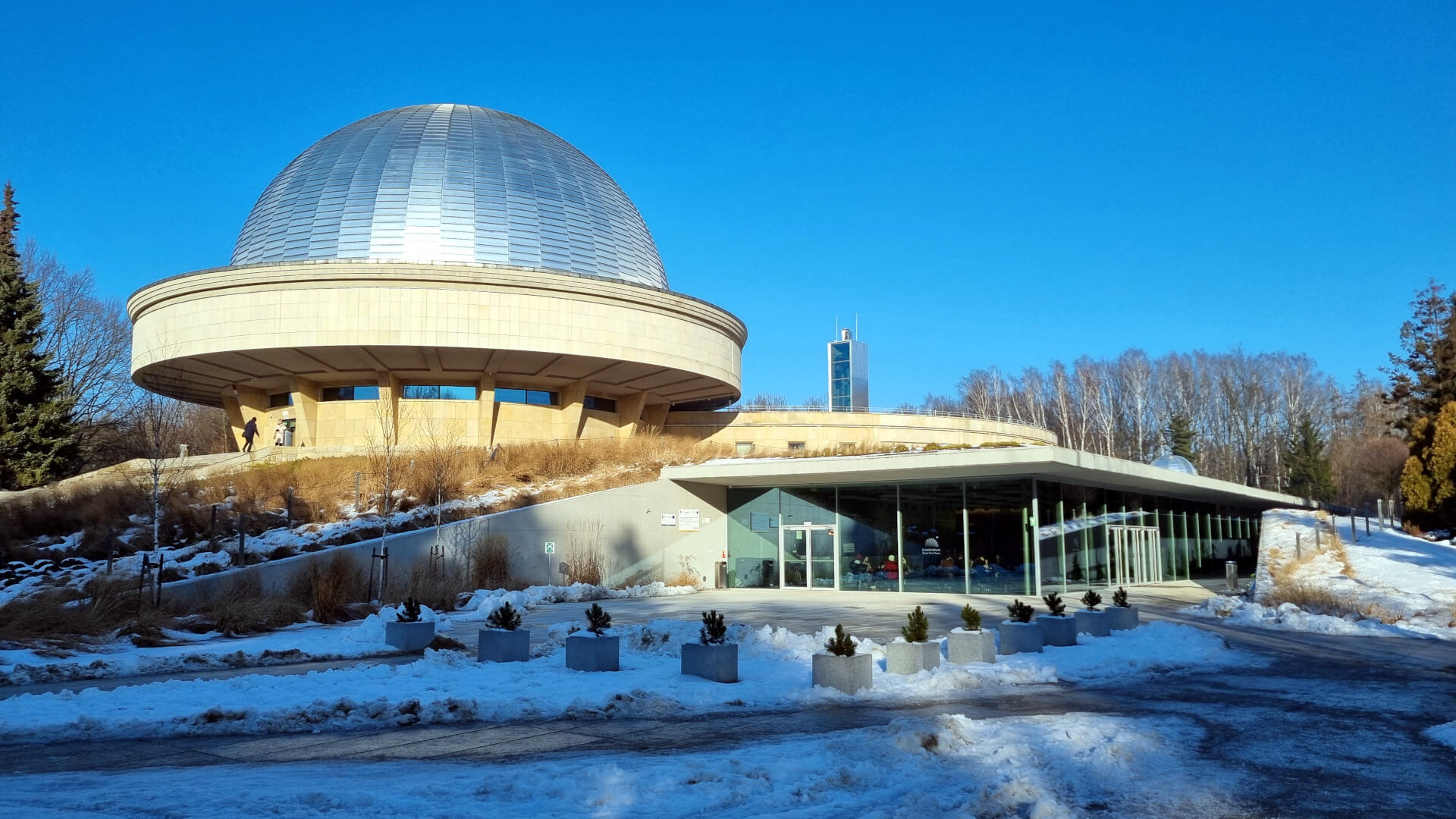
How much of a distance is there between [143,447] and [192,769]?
145ft

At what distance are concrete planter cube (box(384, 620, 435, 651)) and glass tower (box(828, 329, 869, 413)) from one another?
6957 centimetres

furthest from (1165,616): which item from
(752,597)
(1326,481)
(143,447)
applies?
(1326,481)

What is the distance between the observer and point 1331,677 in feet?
40.8

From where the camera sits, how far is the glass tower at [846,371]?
275 feet

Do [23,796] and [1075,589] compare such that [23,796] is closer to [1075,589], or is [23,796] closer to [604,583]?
[604,583]

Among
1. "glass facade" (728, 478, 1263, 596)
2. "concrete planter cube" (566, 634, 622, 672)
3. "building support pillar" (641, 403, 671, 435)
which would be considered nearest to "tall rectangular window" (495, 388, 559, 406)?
"building support pillar" (641, 403, 671, 435)

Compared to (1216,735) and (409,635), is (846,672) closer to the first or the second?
(1216,735)

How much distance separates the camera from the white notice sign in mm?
31344

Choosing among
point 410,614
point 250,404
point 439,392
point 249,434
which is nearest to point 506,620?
point 410,614

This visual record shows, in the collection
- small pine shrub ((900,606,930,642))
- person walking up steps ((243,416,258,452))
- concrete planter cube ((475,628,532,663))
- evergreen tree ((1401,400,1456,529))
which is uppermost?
person walking up steps ((243,416,258,452))

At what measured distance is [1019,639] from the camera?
1404cm

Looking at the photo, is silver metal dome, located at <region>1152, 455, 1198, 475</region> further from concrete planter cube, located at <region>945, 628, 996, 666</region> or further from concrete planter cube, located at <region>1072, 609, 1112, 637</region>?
concrete planter cube, located at <region>945, 628, 996, 666</region>

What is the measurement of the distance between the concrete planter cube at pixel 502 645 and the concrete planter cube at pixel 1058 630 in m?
7.44

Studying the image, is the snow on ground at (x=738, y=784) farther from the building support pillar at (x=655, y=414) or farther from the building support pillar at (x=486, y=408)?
the building support pillar at (x=655, y=414)
